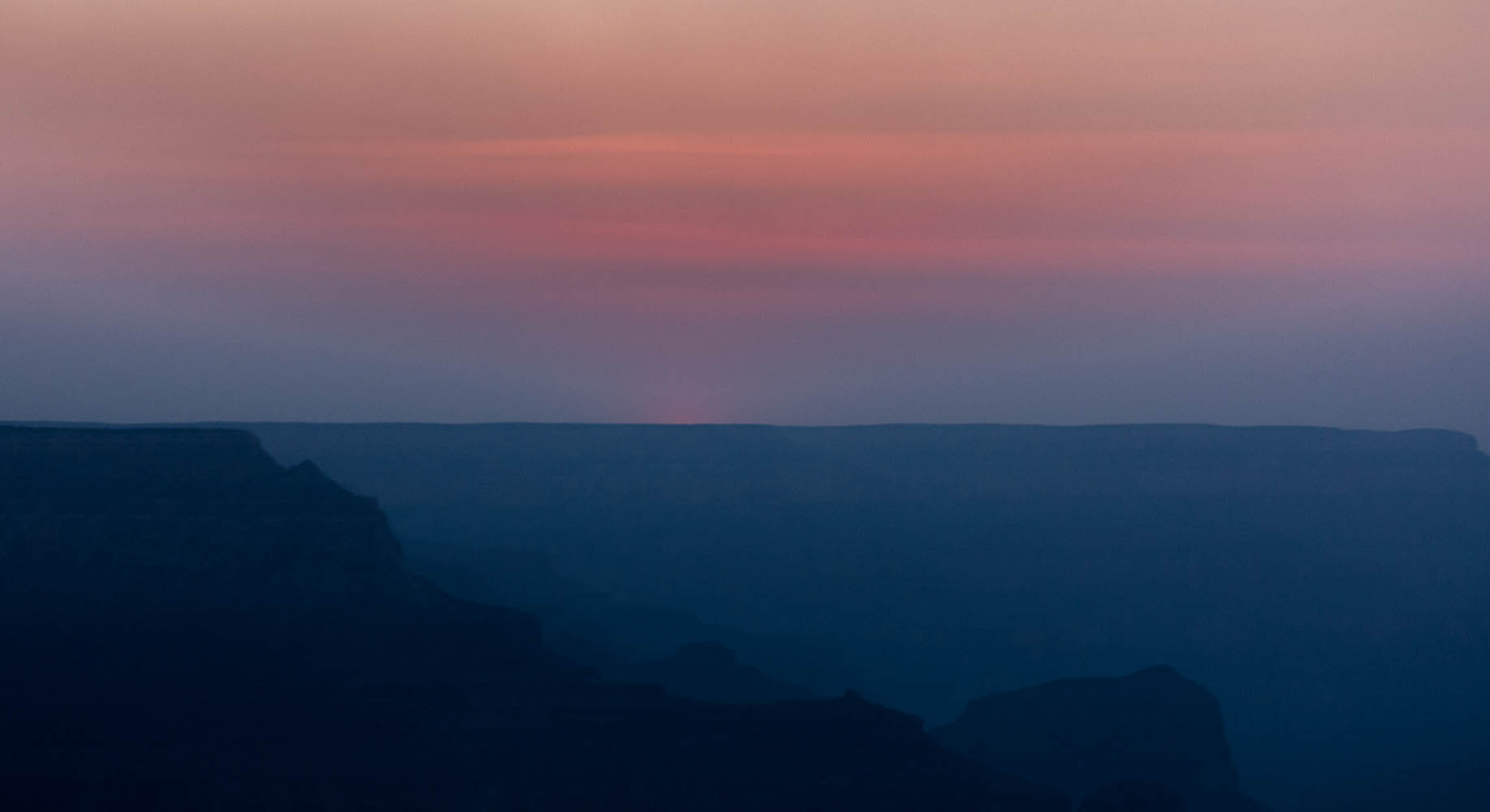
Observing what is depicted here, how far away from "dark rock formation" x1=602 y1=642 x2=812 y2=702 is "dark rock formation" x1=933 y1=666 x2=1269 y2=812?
783cm

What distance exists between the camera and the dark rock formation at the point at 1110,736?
221 feet

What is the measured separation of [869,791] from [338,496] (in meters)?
22.1

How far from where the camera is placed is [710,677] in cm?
7306

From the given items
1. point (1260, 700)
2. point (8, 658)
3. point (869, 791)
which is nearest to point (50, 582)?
point (8, 658)

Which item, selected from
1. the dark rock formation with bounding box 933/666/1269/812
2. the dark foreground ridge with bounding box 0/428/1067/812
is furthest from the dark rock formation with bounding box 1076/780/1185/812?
the dark rock formation with bounding box 933/666/1269/812

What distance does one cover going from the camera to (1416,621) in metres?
107

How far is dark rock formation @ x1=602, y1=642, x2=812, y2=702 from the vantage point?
235ft

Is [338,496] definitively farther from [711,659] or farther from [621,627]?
[621,627]

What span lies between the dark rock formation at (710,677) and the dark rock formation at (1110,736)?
308 inches

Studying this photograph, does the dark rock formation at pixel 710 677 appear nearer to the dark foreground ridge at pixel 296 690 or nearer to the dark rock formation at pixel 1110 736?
the dark rock formation at pixel 1110 736

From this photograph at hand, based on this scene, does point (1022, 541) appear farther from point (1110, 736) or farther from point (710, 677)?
point (710, 677)

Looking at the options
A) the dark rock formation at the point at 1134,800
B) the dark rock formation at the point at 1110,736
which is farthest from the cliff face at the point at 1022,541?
the dark rock formation at the point at 1134,800

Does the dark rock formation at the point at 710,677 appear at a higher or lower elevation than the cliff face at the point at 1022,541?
lower

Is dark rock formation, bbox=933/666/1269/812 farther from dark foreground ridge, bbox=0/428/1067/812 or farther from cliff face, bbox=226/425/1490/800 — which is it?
cliff face, bbox=226/425/1490/800
